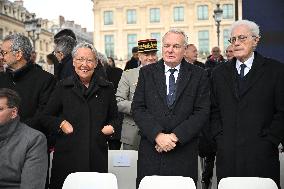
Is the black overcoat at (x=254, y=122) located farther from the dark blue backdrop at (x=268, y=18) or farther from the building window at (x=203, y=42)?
the building window at (x=203, y=42)

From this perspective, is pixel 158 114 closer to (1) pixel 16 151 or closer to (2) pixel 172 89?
(2) pixel 172 89

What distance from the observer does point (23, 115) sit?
14.5 ft

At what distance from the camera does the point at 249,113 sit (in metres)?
4.05

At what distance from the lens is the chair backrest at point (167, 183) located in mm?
3449

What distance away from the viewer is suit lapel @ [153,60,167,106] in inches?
158

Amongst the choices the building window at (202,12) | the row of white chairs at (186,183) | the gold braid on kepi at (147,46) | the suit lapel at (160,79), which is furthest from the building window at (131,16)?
the row of white chairs at (186,183)

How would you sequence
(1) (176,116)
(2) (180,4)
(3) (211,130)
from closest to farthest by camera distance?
1. (1) (176,116)
2. (3) (211,130)
3. (2) (180,4)

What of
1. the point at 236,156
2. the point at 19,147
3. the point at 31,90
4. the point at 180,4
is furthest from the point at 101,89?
the point at 180,4

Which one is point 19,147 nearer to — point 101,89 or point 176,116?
point 101,89

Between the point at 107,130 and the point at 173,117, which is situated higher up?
the point at 173,117

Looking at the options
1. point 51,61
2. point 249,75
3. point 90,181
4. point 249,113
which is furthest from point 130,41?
point 90,181

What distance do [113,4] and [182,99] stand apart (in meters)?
61.1

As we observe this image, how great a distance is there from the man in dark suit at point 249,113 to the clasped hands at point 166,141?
1.84 ft

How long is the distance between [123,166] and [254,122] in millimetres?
1488
